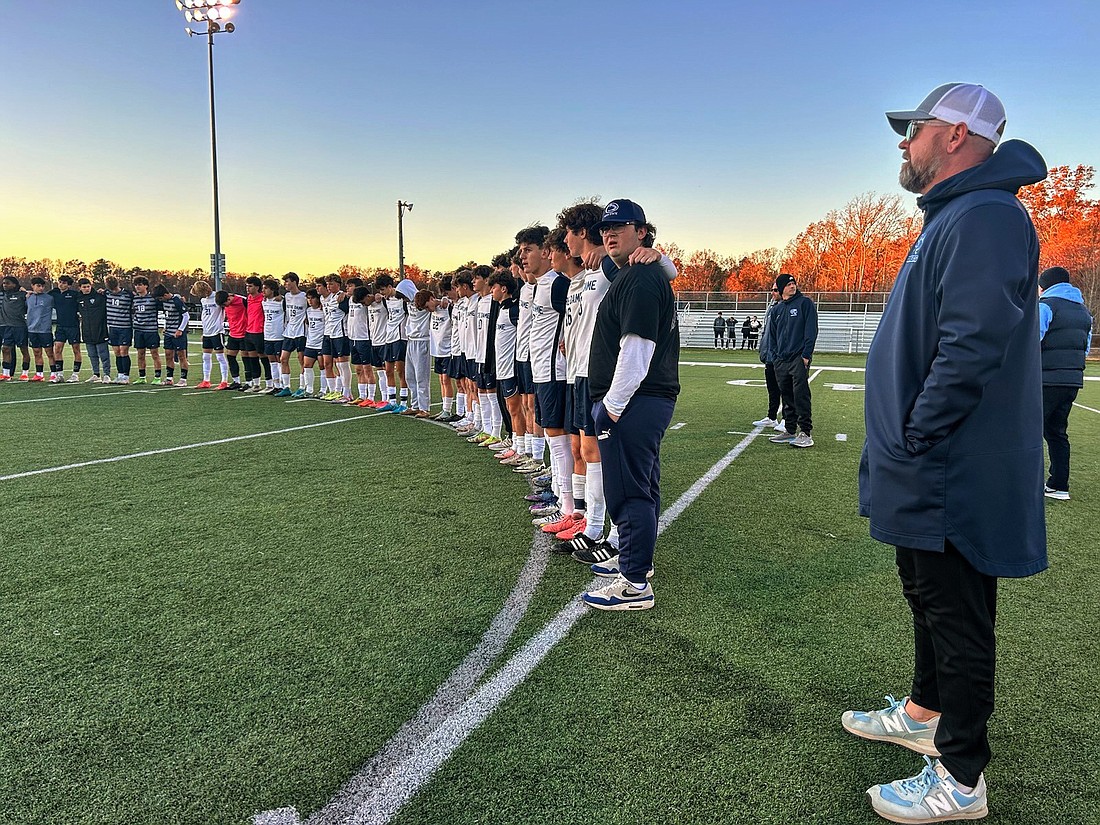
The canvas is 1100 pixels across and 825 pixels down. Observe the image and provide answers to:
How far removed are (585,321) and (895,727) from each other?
2.79 meters

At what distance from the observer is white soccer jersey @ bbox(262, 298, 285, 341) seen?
516 inches

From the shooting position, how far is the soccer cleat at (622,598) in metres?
3.58

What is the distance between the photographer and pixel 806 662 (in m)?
3.04

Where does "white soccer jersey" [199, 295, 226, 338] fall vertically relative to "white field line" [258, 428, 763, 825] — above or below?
above

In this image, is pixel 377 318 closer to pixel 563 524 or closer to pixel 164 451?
pixel 164 451

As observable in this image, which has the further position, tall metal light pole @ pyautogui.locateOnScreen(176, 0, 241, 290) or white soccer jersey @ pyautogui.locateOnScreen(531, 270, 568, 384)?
tall metal light pole @ pyautogui.locateOnScreen(176, 0, 241, 290)

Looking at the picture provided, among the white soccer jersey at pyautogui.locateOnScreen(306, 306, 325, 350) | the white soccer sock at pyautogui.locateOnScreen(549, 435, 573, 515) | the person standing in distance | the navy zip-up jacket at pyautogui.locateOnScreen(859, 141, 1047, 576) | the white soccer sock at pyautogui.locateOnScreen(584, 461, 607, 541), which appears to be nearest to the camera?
the navy zip-up jacket at pyautogui.locateOnScreen(859, 141, 1047, 576)

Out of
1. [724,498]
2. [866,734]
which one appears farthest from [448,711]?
[724,498]

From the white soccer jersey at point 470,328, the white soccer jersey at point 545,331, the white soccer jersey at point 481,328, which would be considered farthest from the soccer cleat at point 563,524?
the white soccer jersey at point 470,328

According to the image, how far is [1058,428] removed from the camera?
19.7 ft

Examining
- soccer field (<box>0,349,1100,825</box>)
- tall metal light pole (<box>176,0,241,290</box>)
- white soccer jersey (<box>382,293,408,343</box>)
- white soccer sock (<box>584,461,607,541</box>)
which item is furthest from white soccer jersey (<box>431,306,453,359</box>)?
tall metal light pole (<box>176,0,241,290</box>)

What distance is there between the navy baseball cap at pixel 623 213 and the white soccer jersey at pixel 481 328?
4554mm

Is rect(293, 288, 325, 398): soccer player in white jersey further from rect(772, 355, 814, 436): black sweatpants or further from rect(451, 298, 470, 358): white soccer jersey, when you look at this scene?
rect(772, 355, 814, 436): black sweatpants

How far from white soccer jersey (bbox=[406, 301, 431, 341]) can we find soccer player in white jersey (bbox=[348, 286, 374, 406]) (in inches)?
36.9
